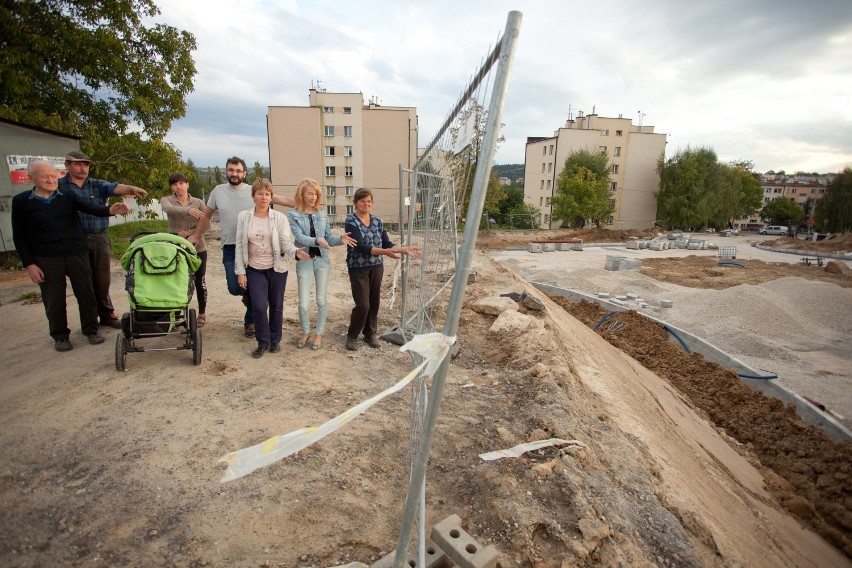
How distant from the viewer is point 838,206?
46531 mm

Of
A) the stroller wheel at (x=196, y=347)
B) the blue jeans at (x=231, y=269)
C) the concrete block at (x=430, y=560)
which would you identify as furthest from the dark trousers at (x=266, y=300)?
the concrete block at (x=430, y=560)

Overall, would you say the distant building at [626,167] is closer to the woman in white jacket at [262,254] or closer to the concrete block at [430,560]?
the woman in white jacket at [262,254]

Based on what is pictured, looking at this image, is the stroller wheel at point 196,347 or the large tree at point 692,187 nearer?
the stroller wheel at point 196,347

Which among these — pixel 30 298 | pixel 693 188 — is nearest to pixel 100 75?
pixel 30 298

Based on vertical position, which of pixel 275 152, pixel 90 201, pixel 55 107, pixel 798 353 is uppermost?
pixel 275 152

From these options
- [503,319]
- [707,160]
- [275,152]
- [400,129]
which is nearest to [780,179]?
[707,160]

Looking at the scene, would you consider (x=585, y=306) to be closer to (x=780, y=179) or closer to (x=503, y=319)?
(x=503, y=319)

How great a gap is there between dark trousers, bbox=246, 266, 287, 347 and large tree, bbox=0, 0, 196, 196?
8.37 meters

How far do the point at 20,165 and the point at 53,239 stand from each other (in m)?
7.43

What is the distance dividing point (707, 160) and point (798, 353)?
44047mm

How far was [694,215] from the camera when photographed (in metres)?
43.0

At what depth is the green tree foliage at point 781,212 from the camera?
84625 millimetres

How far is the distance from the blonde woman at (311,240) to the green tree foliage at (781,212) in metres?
108

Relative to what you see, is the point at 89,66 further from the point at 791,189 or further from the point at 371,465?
the point at 791,189
